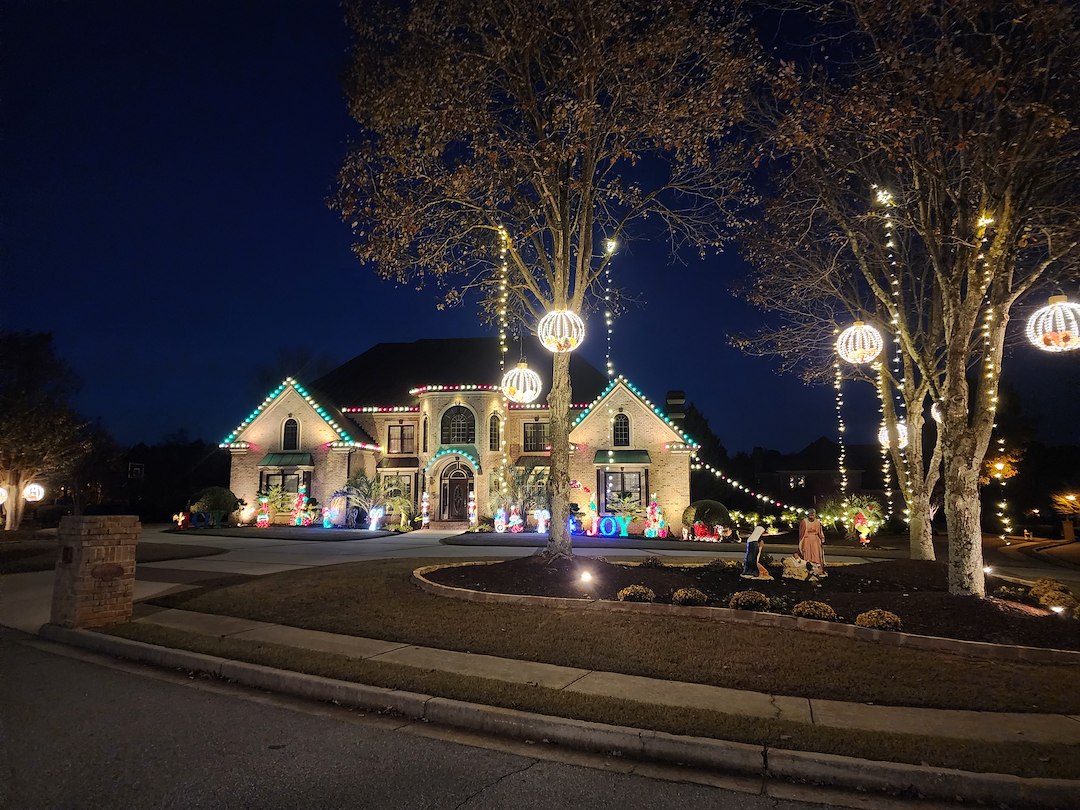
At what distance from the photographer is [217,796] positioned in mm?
4117

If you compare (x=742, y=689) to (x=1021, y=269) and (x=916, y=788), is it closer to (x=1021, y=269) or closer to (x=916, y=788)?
(x=916, y=788)

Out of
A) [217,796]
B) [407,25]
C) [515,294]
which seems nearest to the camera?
[217,796]

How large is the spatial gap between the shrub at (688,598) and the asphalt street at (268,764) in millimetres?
4556

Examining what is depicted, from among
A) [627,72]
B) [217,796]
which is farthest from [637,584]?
[627,72]

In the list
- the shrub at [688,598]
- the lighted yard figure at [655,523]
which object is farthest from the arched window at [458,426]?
the shrub at [688,598]

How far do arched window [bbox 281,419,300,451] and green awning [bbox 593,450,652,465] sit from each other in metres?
14.5

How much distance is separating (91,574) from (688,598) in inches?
325

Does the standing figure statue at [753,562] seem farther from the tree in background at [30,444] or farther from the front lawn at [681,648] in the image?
the tree in background at [30,444]

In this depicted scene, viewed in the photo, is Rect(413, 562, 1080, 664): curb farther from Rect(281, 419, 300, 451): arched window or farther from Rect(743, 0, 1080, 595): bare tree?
Rect(281, 419, 300, 451): arched window

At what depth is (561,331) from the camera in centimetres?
1177

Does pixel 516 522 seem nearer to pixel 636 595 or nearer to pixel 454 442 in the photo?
pixel 454 442

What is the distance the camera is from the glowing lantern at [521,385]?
18109 millimetres

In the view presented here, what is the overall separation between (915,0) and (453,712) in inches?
431

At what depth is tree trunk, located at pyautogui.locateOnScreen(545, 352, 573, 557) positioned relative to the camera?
39.8 ft
